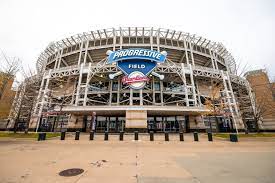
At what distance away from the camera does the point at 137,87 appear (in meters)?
22.1

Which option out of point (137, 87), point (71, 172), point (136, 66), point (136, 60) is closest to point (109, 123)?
point (137, 87)

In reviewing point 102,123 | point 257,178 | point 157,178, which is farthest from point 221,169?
point 102,123

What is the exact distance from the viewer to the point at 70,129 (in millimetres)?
26672

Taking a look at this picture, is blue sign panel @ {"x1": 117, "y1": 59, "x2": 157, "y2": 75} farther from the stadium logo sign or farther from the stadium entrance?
the stadium entrance

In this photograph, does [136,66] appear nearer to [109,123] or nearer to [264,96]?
[109,123]

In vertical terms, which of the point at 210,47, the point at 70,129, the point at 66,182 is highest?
the point at 210,47

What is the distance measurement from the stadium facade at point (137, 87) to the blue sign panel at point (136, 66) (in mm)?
157

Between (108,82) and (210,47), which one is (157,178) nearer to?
Result: (108,82)

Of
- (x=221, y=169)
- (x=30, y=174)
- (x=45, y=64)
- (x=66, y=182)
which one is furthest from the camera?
(x=45, y=64)

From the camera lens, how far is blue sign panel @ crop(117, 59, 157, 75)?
77.2 ft

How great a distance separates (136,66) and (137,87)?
368 centimetres

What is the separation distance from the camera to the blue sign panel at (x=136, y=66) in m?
23.5

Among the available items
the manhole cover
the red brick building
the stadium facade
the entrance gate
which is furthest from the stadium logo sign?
the red brick building

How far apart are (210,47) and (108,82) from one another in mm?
25446
